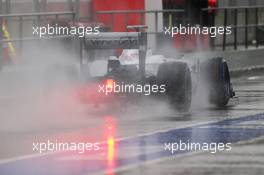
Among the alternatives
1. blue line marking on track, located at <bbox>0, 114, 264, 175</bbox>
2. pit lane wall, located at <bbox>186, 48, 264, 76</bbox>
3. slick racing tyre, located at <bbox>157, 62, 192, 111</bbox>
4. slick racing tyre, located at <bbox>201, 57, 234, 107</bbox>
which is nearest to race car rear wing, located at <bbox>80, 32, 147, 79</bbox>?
slick racing tyre, located at <bbox>157, 62, 192, 111</bbox>

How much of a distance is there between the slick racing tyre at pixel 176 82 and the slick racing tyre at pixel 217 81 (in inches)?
48.3

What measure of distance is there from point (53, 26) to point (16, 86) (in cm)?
200

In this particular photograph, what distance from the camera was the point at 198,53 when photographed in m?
25.7

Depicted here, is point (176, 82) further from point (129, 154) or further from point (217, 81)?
point (129, 154)

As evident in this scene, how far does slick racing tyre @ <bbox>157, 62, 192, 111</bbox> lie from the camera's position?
17688mm

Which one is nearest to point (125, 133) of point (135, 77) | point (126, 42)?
point (135, 77)

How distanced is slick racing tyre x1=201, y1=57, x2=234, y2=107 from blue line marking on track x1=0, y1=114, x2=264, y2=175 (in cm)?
317

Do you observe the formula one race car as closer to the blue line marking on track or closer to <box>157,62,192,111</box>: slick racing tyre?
<box>157,62,192,111</box>: slick racing tyre

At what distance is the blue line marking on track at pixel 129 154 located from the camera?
38.1 feet

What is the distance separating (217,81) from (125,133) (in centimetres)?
438

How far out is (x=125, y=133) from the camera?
49.0ft

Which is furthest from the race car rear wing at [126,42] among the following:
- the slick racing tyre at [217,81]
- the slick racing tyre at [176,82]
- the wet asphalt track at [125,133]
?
the slick racing tyre at [217,81]

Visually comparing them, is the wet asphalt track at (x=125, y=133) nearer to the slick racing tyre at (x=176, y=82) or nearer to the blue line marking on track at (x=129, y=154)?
the blue line marking on track at (x=129, y=154)

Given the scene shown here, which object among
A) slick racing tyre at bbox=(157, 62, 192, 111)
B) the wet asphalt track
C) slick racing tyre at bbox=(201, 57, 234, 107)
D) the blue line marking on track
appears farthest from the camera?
slick racing tyre at bbox=(201, 57, 234, 107)
